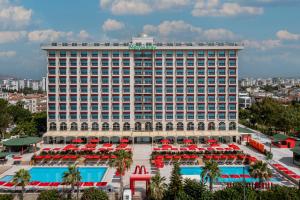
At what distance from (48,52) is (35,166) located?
107 ft

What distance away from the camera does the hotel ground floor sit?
3004 inches

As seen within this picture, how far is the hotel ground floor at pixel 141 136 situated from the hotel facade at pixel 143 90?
1.45 meters

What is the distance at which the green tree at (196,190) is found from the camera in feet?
126

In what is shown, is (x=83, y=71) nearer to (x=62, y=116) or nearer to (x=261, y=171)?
(x=62, y=116)

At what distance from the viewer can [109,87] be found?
79688 mm

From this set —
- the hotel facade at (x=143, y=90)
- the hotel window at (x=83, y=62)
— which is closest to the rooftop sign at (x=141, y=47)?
the hotel facade at (x=143, y=90)

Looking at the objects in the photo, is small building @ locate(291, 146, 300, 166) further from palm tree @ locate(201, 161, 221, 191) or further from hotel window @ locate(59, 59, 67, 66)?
hotel window @ locate(59, 59, 67, 66)

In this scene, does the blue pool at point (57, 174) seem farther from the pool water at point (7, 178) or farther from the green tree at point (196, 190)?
the green tree at point (196, 190)

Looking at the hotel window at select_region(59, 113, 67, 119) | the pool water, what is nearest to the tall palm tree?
the pool water

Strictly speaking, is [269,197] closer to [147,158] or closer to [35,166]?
[147,158]

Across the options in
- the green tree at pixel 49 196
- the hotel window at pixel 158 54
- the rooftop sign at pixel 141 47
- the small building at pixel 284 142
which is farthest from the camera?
the hotel window at pixel 158 54

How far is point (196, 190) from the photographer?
39.5 meters

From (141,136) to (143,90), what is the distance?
1178 cm

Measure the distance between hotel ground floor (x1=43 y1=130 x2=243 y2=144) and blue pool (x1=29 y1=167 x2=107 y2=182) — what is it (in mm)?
20327
